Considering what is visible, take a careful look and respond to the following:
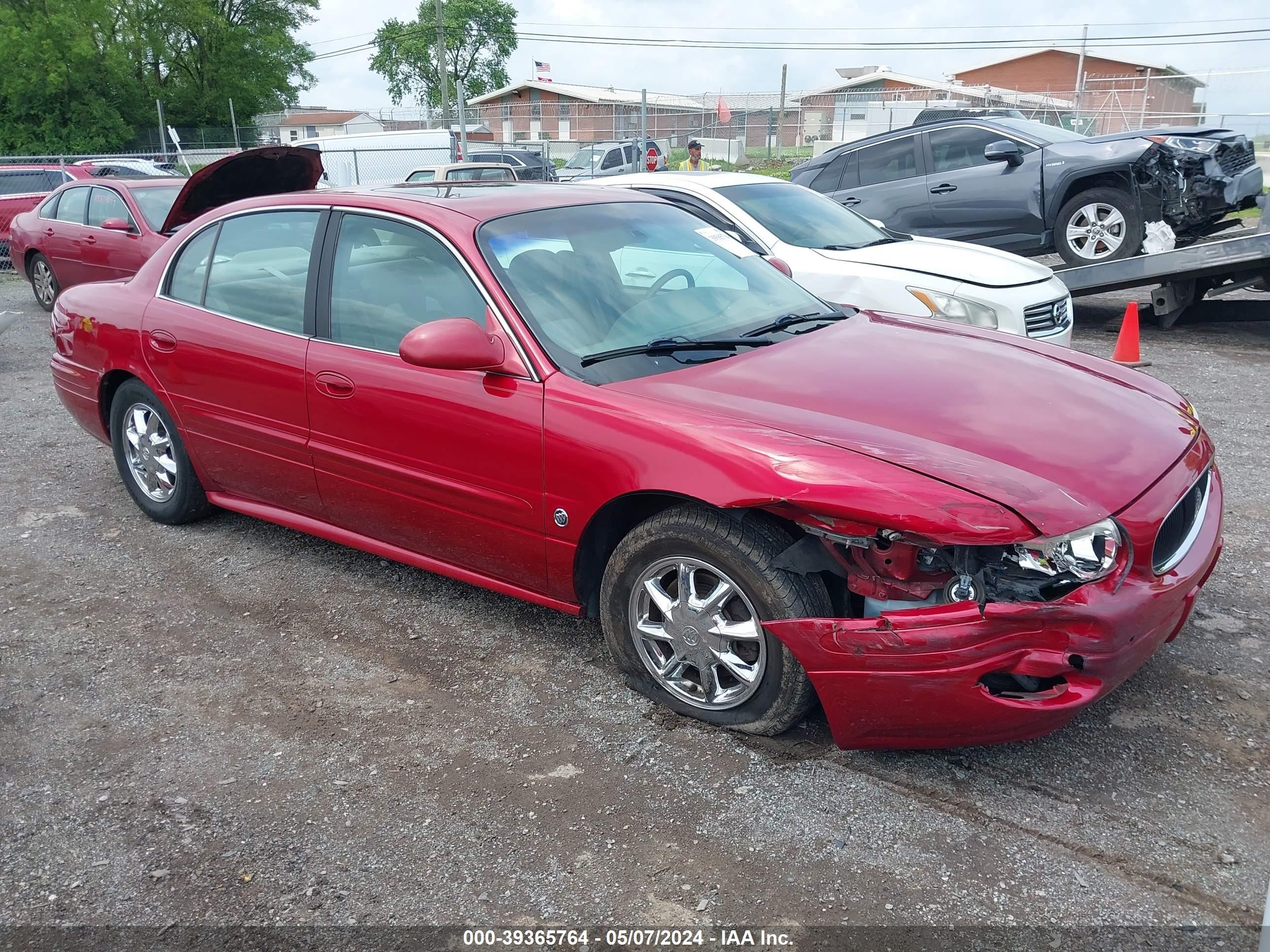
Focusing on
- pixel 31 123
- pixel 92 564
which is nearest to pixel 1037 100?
pixel 31 123

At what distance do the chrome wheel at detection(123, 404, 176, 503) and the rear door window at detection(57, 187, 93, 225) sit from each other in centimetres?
692

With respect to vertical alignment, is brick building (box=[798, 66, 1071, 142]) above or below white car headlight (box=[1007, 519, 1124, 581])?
above

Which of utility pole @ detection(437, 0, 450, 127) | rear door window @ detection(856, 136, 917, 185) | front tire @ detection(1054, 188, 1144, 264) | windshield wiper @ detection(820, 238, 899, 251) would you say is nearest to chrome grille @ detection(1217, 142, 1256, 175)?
front tire @ detection(1054, 188, 1144, 264)

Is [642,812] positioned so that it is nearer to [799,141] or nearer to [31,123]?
[799,141]

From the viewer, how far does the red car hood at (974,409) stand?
9.14 ft

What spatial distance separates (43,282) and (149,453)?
27.1 ft

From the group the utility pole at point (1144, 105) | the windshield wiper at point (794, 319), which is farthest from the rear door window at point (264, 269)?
the utility pole at point (1144, 105)

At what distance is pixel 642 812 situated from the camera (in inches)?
114

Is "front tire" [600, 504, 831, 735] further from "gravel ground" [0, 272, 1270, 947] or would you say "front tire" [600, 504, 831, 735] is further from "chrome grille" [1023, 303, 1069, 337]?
"chrome grille" [1023, 303, 1069, 337]

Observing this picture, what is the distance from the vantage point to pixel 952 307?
656 centimetres

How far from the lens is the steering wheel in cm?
389

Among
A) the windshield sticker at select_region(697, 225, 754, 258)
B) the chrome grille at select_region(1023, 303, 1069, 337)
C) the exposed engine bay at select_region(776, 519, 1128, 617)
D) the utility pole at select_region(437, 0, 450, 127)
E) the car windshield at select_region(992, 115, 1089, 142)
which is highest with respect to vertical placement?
the utility pole at select_region(437, 0, 450, 127)

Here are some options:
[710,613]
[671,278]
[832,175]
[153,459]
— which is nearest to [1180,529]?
[710,613]

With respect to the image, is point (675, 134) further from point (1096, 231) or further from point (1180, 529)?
point (1180, 529)
